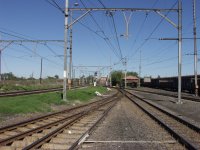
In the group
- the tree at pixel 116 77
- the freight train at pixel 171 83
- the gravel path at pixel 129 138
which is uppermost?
the tree at pixel 116 77

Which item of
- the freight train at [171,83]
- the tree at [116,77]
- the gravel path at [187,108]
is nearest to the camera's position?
the gravel path at [187,108]

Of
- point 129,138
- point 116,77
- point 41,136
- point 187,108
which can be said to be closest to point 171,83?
point 187,108

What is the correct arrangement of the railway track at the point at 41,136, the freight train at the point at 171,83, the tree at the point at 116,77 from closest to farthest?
1. the railway track at the point at 41,136
2. the freight train at the point at 171,83
3. the tree at the point at 116,77

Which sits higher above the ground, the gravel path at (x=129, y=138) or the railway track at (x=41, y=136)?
the railway track at (x=41, y=136)

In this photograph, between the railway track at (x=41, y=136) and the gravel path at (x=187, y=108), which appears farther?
the gravel path at (x=187, y=108)

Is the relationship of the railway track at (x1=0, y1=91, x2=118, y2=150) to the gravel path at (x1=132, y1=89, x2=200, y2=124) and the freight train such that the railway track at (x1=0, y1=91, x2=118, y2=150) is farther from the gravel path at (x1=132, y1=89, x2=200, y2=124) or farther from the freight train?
the freight train

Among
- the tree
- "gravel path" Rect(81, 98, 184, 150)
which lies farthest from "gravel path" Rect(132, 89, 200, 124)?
the tree

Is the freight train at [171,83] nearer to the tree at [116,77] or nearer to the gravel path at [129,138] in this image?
the tree at [116,77]

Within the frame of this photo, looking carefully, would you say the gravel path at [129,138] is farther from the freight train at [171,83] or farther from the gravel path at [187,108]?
the freight train at [171,83]

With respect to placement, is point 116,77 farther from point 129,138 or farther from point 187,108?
point 129,138

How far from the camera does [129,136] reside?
12.7 metres

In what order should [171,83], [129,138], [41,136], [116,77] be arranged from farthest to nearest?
1. [116,77]
2. [171,83]
3. [129,138]
4. [41,136]

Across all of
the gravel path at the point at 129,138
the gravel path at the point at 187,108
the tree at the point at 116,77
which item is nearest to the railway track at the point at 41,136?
the gravel path at the point at 129,138

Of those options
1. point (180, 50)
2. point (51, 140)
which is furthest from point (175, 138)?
point (180, 50)
